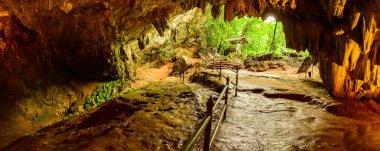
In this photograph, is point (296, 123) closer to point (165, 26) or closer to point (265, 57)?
point (165, 26)

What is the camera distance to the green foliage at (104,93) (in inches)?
591

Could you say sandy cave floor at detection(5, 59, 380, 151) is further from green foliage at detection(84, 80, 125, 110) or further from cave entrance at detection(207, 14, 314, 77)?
cave entrance at detection(207, 14, 314, 77)

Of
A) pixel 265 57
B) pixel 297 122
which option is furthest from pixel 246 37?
pixel 297 122

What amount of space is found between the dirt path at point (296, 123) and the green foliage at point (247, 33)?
1764 centimetres

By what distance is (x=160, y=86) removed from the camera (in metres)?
10.8

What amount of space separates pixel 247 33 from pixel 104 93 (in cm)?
1720

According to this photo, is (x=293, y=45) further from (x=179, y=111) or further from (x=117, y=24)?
(x=117, y=24)

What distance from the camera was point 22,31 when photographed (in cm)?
1275

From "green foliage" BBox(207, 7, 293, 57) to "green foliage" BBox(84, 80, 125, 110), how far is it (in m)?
13.2

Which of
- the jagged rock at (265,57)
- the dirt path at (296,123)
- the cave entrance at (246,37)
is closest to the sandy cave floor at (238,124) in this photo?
the dirt path at (296,123)

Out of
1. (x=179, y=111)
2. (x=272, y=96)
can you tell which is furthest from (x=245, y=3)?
(x=179, y=111)

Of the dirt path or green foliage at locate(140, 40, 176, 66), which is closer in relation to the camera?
the dirt path

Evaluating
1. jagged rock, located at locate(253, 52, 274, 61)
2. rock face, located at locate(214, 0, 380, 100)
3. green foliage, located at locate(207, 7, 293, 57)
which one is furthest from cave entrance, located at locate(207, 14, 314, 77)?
rock face, located at locate(214, 0, 380, 100)

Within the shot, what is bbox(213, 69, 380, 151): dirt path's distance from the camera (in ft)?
17.5
